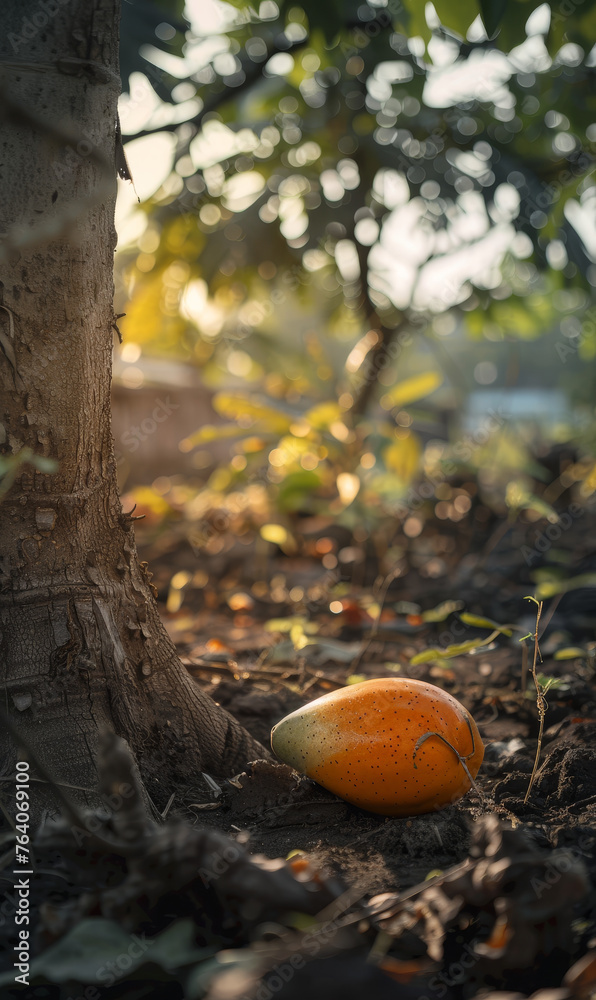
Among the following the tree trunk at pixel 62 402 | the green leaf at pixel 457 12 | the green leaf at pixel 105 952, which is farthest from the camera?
the green leaf at pixel 457 12

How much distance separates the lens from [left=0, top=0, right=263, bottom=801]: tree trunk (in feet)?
4.00

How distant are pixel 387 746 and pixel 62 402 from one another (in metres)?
0.87

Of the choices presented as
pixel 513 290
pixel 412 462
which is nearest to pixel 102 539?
pixel 412 462

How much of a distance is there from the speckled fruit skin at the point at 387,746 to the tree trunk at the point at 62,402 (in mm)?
288

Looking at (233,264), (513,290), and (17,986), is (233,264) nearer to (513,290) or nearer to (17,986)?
(513,290)

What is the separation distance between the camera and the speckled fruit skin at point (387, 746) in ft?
4.09

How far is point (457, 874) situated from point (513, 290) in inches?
176

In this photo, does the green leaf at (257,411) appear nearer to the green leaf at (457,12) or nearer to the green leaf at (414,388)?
the green leaf at (414,388)

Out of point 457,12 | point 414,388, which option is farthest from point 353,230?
point 457,12

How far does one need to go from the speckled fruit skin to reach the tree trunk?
0.94ft
